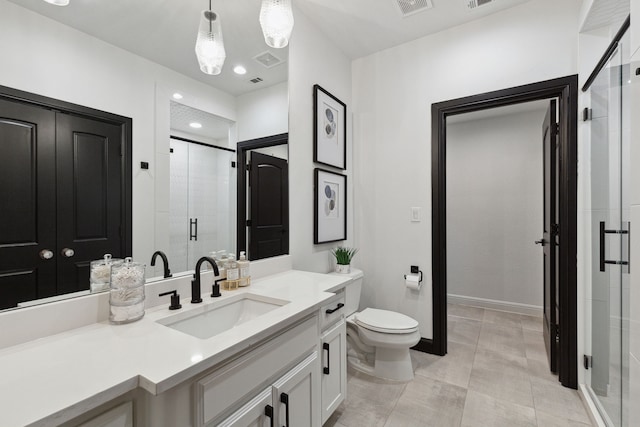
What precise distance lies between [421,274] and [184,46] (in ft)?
7.65

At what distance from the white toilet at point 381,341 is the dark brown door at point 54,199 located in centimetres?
160

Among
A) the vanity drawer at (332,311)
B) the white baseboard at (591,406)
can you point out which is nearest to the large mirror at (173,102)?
the vanity drawer at (332,311)

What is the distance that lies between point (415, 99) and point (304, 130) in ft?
3.64

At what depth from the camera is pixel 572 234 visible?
6.54 ft

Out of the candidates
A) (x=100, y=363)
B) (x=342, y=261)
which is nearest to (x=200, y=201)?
(x=100, y=363)

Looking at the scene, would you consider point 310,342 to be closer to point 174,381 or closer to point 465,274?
point 174,381

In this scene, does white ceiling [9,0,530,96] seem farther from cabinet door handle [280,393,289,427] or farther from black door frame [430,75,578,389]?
cabinet door handle [280,393,289,427]

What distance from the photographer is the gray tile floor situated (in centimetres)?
171

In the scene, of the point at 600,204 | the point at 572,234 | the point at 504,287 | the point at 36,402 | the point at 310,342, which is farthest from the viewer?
the point at 504,287

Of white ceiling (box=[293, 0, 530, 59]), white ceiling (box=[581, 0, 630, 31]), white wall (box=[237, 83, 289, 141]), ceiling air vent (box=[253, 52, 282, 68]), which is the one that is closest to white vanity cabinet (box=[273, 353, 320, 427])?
white wall (box=[237, 83, 289, 141])

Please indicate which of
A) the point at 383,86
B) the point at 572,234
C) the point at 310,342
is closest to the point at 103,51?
the point at 310,342

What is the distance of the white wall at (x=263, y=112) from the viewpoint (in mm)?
1706

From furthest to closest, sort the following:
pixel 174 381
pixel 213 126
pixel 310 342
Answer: pixel 213 126
pixel 310 342
pixel 174 381

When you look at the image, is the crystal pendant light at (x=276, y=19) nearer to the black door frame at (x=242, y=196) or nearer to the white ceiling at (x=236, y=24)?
the white ceiling at (x=236, y=24)
